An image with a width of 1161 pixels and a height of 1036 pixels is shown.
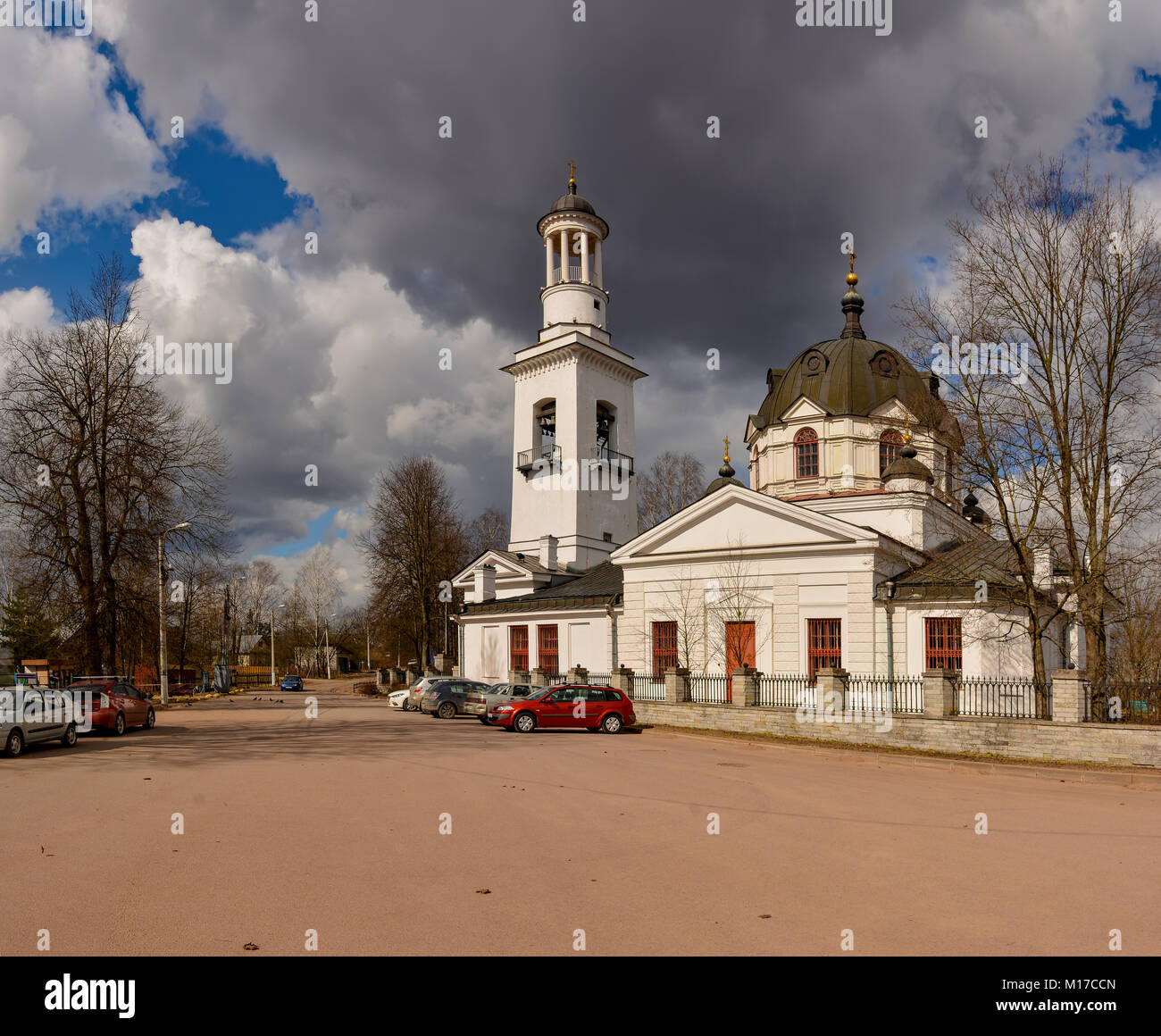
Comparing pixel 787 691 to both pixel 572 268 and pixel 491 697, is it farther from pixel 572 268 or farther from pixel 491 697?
pixel 572 268

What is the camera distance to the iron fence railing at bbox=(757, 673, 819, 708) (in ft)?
82.2

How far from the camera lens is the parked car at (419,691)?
110 feet

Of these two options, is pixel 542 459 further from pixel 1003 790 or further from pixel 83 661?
pixel 1003 790

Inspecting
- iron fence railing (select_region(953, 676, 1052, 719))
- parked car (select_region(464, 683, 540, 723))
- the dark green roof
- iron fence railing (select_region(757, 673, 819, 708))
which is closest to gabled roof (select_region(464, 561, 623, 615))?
parked car (select_region(464, 683, 540, 723))

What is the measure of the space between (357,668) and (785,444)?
319 feet

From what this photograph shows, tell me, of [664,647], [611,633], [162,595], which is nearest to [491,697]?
[611,633]

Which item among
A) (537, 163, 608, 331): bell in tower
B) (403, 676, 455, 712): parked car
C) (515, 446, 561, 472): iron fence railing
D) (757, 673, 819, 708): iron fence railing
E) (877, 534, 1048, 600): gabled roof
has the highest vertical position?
(537, 163, 608, 331): bell in tower

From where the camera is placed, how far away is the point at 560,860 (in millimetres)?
8492

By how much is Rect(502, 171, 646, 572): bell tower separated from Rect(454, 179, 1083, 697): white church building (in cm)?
11

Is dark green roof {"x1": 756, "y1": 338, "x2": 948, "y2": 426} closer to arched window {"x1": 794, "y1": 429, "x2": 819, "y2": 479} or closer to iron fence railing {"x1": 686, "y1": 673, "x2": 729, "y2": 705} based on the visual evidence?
arched window {"x1": 794, "y1": 429, "x2": 819, "y2": 479}

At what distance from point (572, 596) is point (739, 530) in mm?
9362

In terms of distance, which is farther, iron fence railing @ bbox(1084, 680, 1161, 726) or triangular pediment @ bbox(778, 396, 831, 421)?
triangular pediment @ bbox(778, 396, 831, 421)

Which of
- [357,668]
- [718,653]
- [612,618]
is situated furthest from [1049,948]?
[357,668]

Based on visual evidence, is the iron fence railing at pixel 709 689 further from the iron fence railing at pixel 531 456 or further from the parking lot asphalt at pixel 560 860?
the iron fence railing at pixel 531 456
